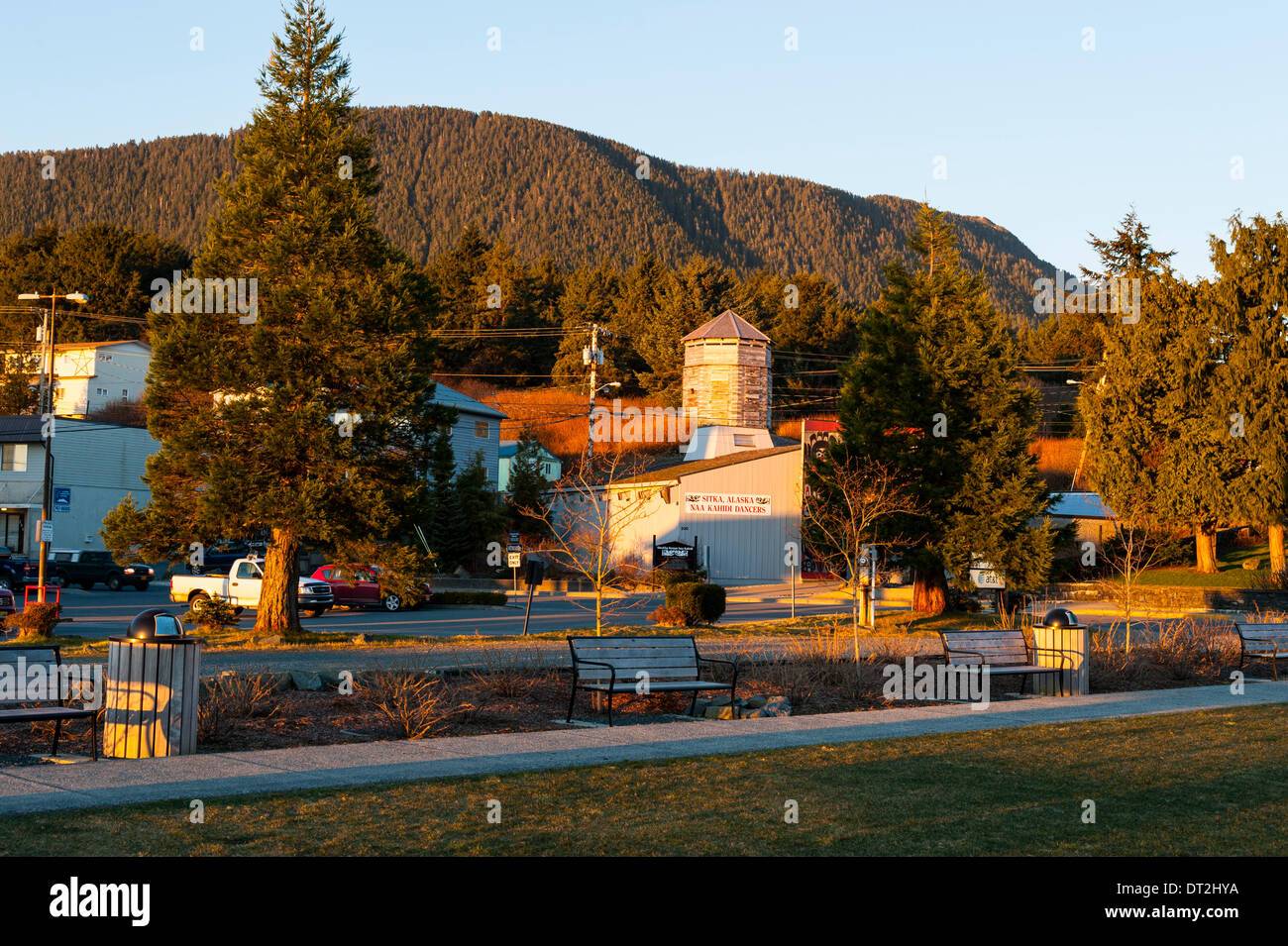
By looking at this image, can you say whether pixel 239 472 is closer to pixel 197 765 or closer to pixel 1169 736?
pixel 197 765

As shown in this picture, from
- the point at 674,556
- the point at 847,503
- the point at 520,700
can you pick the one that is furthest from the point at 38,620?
the point at 674,556

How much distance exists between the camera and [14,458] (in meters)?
55.2

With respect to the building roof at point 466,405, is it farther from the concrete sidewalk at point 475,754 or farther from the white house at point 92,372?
the concrete sidewalk at point 475,754

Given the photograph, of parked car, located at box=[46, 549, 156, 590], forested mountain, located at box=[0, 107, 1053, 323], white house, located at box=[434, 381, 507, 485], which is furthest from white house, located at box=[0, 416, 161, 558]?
forested mountain, located at box=[0, 107, 1053, 323]

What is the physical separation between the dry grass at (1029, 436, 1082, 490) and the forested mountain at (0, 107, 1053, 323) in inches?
2242

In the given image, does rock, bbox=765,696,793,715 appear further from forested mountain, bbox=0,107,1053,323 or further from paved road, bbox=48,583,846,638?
forested mountain, bbox=0,107,1053,323

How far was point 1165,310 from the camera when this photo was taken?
47688mm

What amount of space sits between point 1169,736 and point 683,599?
18587mm

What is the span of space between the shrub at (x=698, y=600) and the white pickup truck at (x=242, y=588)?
10.7 meters

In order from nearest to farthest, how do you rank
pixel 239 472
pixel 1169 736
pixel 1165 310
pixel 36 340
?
1. pixel 1169 736
2. pixel 239 472
3. pixel 1165 310
4. pixel 36 340

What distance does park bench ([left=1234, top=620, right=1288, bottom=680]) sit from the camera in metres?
18.8

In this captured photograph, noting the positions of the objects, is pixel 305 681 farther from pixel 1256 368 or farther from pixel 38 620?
pixel 1256 368
